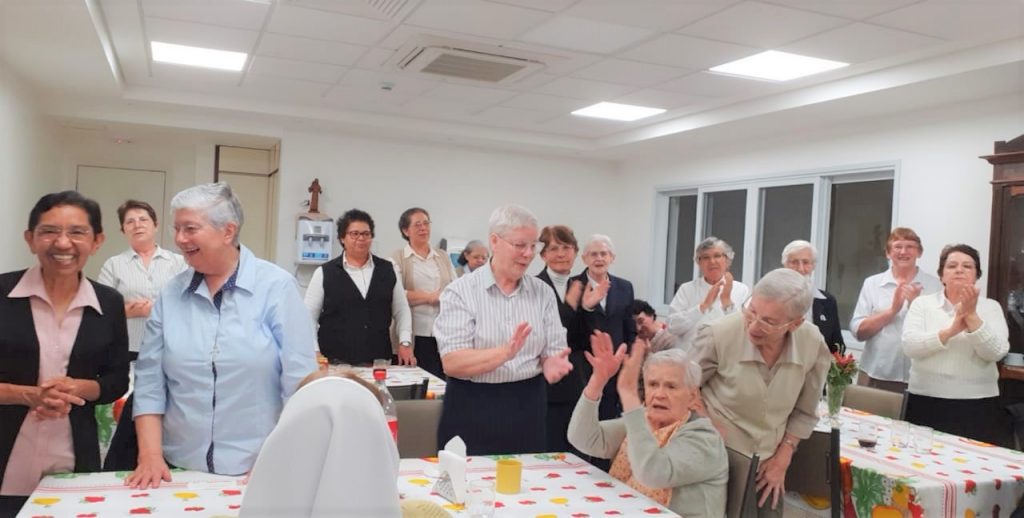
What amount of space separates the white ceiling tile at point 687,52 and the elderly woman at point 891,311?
1504 mm

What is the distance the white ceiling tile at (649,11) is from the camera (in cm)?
387

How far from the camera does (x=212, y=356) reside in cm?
194

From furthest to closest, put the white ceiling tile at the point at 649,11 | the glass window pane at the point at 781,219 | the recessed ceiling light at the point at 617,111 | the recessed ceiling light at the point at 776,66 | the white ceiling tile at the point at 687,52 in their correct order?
the glass window pane at the point at 781,219
the recessed ceiling light at the point at 617,111
the recessed ceiling light at the point at 776,66
the white ceiling tile at the point at 687,52
the white ceiling tile at the point at 649,11

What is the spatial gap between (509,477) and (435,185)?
639cm

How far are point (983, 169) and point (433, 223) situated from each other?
5.17 m

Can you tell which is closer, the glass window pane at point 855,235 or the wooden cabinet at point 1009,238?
the wooden cabinet at point 1009,238

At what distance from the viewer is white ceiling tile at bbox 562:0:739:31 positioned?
3865mm

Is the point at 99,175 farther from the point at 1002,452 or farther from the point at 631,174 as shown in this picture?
the point at 1002,452

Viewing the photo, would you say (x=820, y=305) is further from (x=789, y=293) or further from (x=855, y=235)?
(x=855, y=235)

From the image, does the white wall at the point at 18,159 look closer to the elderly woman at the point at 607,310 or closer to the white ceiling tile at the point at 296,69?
the white ceiling tile at the point at 296,69

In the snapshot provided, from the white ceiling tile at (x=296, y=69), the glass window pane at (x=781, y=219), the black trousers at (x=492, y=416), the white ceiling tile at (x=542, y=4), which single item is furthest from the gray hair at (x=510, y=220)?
the glass window pane at (x=781, y=219)

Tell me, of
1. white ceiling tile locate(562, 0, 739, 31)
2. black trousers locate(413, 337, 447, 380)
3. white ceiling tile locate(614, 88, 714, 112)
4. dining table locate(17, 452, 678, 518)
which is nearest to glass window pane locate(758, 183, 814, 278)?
Result: white ceiling tile locate(614, 88, 714, 112)

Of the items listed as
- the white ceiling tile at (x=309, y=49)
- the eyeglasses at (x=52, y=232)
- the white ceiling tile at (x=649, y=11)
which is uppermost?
the white ceiling tile at (x=649, y=11)

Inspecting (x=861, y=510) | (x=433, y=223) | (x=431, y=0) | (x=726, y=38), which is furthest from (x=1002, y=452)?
(x=433, y=223)
